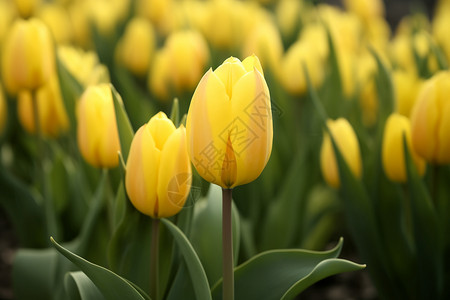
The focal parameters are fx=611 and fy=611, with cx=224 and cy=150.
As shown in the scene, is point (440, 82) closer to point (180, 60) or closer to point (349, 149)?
point (349, 149)

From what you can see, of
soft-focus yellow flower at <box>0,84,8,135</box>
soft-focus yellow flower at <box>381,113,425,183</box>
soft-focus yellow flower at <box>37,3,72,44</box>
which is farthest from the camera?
soft-focus yellow flower at <box>37,3,72,44</box>

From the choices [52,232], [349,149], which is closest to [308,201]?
[349,149]

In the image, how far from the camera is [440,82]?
100 cm

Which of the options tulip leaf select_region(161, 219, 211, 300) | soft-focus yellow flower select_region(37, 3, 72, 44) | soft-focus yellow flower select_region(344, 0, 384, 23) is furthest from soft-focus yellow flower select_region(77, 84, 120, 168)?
soft-focus yellow flower select_region(344, 0, 384, 23)

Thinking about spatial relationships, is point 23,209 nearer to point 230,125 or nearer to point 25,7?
point 230,125

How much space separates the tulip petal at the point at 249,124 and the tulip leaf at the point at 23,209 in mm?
789

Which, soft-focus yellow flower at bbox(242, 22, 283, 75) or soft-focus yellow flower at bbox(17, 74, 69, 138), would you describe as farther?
soft-focus yellow flower at bbox(242, 22, 283, 75)

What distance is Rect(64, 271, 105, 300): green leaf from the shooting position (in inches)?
31.9

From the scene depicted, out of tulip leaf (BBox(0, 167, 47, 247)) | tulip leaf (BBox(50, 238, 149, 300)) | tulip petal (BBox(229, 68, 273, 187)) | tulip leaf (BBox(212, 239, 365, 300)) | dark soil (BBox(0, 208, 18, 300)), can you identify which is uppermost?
tulip petal (BBox(229, 68, 273, 187))

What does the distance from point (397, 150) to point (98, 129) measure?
1.70 feet

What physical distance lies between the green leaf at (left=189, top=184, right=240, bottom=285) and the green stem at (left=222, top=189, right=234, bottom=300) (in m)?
0.20

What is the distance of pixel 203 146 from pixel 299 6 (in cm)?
168

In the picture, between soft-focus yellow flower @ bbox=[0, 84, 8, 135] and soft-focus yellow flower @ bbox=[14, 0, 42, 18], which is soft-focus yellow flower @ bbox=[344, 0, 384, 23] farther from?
soft-focus yellow flower @ bbox=[0, 84, 8, 135]

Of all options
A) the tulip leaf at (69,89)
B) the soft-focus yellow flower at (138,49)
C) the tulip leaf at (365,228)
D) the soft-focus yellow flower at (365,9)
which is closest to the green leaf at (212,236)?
the tulip leaf at (365,228)
